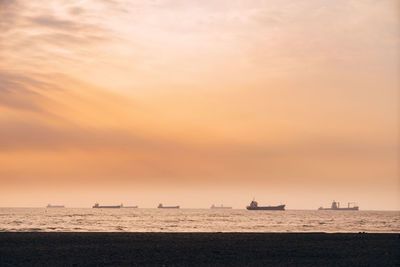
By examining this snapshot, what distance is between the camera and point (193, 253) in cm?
2850

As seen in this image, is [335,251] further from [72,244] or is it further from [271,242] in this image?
[72,244]

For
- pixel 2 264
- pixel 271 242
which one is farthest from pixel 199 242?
pixel 2 264

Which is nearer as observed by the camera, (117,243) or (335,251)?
(335,251)

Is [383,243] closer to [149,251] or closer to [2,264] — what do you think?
[149,251]

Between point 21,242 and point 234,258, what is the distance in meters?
17.4

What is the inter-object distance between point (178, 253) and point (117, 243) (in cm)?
833

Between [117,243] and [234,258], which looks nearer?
[234,258]

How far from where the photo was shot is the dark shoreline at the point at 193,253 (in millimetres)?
24719

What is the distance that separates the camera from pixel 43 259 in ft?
83.8

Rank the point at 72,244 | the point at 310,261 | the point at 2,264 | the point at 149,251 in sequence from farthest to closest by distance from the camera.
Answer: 1. the point at 72,244
2. the point at 149,251
3. the point at 310,261
4. the point at 2,264

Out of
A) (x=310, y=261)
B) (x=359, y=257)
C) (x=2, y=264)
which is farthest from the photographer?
(x=359, y=257)

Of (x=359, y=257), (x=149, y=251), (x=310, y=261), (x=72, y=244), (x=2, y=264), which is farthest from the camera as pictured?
(x=72, y=244)

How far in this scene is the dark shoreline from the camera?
2472cm

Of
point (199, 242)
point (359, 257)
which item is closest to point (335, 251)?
point (359, 257)
